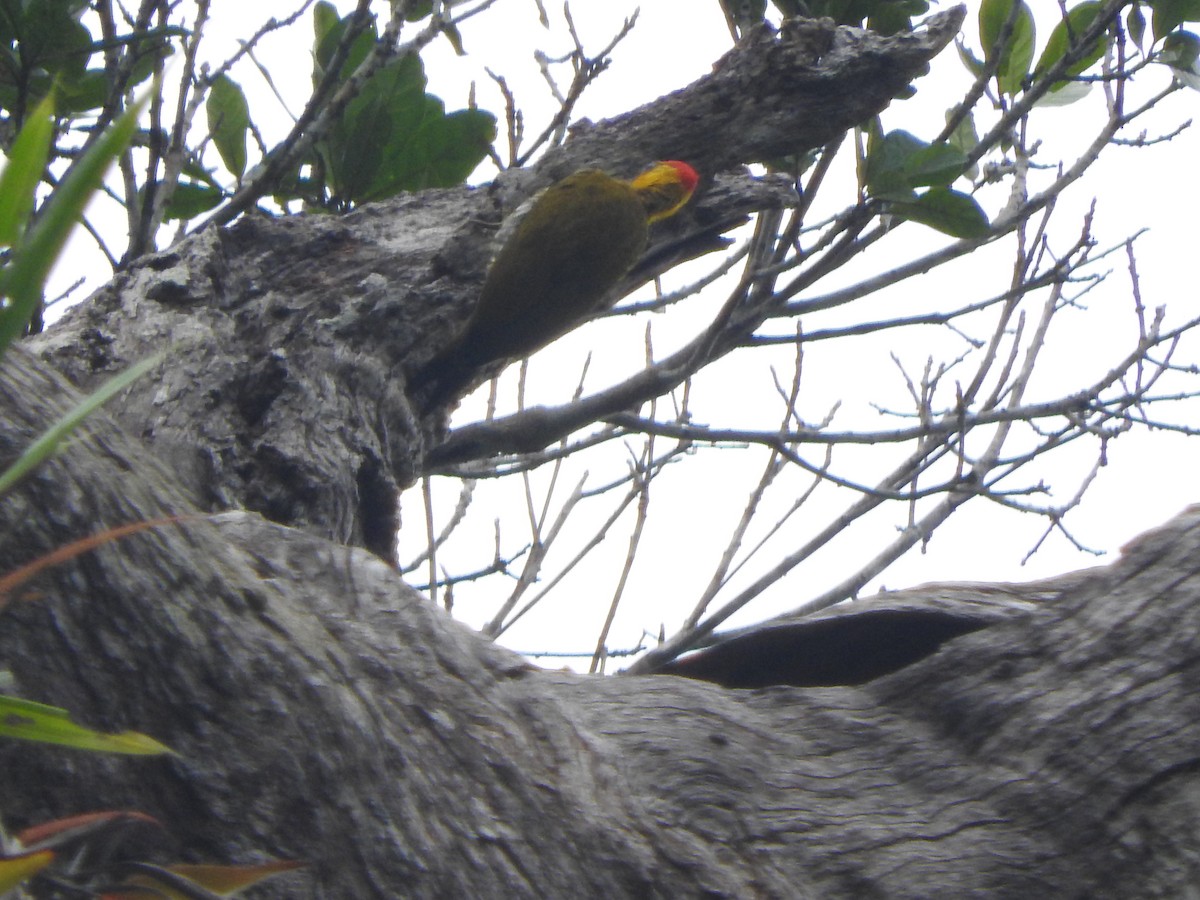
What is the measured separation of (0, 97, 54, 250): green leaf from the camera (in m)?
0.90

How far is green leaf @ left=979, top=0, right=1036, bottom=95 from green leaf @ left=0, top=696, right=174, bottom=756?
305 centimetres

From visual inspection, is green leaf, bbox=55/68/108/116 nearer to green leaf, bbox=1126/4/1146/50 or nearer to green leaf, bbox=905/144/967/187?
green leaf, bbox=905/144/967/187

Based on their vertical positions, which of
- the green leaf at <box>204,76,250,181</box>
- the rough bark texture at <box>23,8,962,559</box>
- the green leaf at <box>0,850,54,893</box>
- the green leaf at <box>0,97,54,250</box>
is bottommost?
the green leaf at <box>0,850,54,893</box>

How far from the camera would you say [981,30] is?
3.25m

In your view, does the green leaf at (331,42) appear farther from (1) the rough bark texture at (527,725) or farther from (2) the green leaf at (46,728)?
(2) the green leaf at (46,728)

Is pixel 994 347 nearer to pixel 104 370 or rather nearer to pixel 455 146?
pixel 455 146

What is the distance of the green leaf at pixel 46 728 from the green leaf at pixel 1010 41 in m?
3.05

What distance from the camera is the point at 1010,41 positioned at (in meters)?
3.22

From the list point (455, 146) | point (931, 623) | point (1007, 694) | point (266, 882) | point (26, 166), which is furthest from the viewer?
point (455, 146)

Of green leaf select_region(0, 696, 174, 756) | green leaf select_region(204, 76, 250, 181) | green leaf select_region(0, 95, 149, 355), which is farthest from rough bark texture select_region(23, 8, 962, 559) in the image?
green leaf select_region(0, 95, 149, 355)

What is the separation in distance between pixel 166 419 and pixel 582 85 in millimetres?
1656

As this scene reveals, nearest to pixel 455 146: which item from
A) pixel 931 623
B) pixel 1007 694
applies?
pixel 931 623

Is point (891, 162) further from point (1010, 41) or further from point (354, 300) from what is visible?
point (354, 300)

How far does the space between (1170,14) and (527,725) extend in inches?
107
